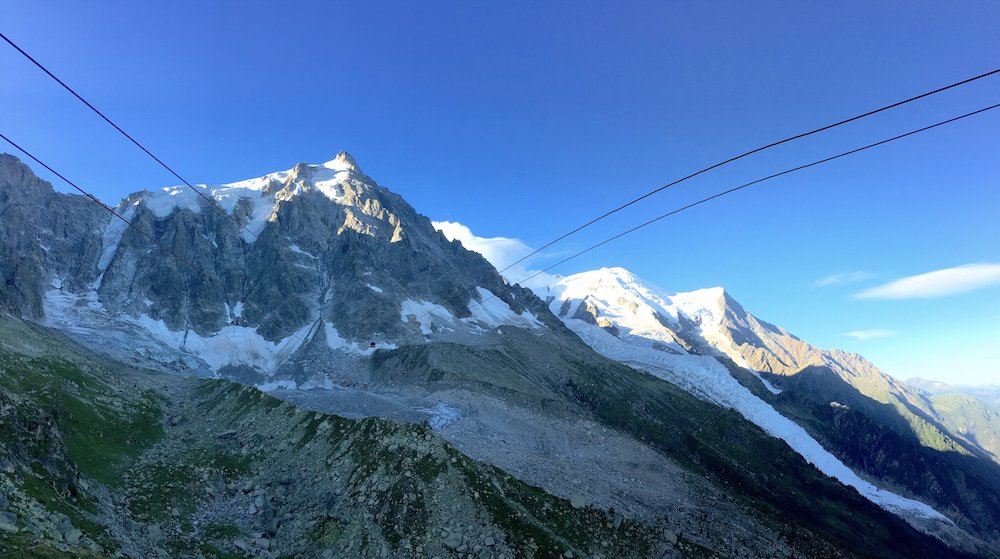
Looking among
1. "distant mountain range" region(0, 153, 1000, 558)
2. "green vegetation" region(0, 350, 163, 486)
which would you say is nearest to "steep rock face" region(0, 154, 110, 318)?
"distant mountain range" region(0, 153, 1000, 558)

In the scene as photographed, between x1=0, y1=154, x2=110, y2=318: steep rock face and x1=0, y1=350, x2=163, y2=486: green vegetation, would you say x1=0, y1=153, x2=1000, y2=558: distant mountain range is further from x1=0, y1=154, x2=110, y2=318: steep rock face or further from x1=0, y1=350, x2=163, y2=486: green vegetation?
x1=0, y1=154, x2=110, y2=318: steep rock face

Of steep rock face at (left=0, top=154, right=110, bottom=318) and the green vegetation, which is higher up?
steep rock face at (left=0, top=154, right=110, bottom=318)

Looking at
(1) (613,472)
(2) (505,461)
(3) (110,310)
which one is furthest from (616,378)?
(3) (110,310)

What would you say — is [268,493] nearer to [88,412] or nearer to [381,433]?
[381,433]

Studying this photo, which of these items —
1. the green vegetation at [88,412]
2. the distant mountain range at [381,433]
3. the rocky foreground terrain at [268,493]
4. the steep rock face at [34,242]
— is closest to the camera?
the rocky foreground terrain at [268,493]

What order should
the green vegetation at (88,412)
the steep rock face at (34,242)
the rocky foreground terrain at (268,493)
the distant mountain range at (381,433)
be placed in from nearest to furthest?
1. the rocky foreground terrain at (268,493)
2. the distant mountain range at (381,433)
3. the green vegetation at (88,412)
4. the steep rock face at (34,242)

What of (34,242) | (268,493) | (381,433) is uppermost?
(34,242)

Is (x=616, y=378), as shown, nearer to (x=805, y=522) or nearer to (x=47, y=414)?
(x=805, y=522)

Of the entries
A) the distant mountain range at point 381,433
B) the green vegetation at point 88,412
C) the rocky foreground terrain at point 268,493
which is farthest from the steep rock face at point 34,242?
the rocky foreground terrain at point 268,493

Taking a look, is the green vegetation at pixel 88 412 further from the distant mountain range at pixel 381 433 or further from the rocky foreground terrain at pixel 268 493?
the distant mountain range at pixel 381 433

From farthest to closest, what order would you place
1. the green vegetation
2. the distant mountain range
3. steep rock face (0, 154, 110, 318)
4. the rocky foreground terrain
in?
steep rock face (0, 154, 110, 318) → the green vegetation → the distant mountain range → the rocky foreground terrain

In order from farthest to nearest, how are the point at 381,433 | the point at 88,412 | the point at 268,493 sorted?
the point at 88,412 → the point at 381,433 → the point at 268,493

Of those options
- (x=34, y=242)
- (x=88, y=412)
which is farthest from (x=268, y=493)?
(x=34, y=242)

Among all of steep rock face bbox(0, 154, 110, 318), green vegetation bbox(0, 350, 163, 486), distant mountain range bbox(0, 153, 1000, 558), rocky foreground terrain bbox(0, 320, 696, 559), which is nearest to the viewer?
rocky foreground terrain bbox(0, 320, 696, 559)
